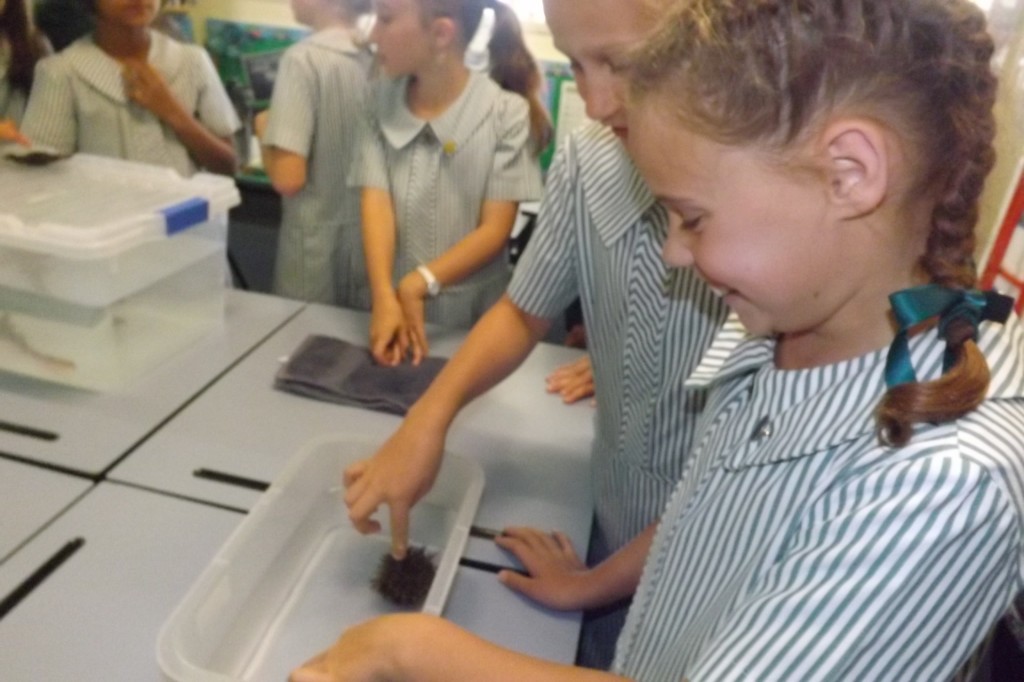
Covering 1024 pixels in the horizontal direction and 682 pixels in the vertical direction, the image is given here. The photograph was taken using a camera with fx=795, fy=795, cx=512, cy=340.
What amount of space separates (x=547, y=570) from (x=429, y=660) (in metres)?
0.31

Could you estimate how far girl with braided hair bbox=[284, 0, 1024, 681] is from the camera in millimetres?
408

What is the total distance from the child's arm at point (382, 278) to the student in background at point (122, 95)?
0.56m

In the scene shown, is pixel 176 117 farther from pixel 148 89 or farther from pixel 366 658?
pixel 366 658

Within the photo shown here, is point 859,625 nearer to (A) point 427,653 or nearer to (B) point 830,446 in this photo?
(B) point 830,446

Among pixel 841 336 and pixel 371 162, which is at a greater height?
pixel 841 336

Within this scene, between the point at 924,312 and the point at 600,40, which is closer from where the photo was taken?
the point at 924,312

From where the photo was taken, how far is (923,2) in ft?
1.50

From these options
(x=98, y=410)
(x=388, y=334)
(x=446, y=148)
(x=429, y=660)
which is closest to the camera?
(x=429, y=660)

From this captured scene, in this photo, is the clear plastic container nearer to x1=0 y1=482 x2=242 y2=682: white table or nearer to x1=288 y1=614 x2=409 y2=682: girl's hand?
x1=0 y1=482 x2=242 y2=682: white table

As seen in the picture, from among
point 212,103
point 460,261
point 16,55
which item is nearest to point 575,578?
point 460,261

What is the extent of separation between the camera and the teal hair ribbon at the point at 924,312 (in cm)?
45

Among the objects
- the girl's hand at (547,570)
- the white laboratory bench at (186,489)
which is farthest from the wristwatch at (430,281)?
the girl's hand at (547,570)

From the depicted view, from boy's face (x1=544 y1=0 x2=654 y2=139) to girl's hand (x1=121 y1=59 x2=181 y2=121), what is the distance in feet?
4.27

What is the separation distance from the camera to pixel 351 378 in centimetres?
116
